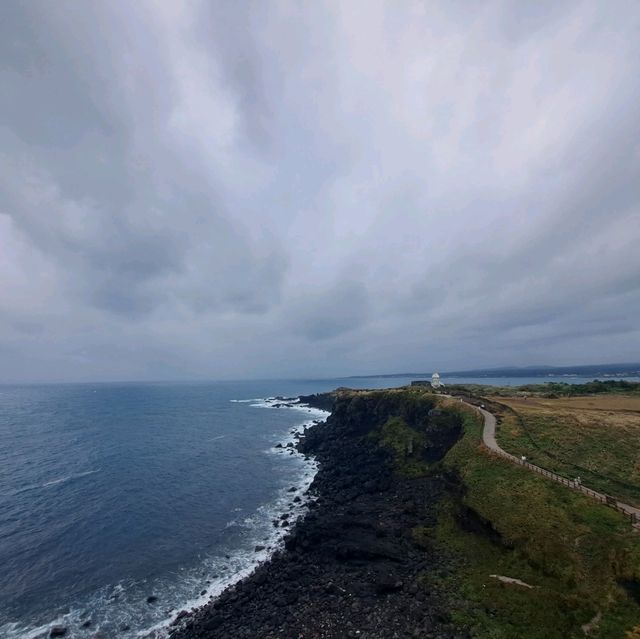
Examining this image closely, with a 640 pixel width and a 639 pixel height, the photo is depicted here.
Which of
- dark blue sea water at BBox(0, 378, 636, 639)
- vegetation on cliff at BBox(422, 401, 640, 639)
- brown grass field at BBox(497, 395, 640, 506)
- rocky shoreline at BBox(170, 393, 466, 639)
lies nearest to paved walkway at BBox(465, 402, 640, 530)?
vegetation on cliff at BBox(422, 401, 640, 639)

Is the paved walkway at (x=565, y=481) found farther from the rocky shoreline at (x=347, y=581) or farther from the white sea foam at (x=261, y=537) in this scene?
the white sea foam at (x=261, y=537)

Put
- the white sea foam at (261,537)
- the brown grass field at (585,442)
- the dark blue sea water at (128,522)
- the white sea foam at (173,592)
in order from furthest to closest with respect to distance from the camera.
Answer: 1. the brown grass field at (585,442)
2. the dark blue sea water at (128,522)
3. the white sea foam at (261,537)
4. the white sea foam at (173,592)

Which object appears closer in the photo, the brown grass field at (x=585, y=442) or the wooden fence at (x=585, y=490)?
the wooden fence at (x=585, y=490)

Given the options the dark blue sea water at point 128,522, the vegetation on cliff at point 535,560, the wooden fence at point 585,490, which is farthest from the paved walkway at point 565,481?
the dark blue sea water at point 128,522

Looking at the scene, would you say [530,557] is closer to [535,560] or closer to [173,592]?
[535,560]

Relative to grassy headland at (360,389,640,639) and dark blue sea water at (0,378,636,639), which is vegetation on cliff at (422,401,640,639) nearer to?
grassy headland at (360,389,640,639)

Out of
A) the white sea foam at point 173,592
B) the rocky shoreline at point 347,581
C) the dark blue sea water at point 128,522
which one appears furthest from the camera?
the dark blue sea water at point 128,522

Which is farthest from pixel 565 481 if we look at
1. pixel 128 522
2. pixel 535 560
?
pixel 128 522
